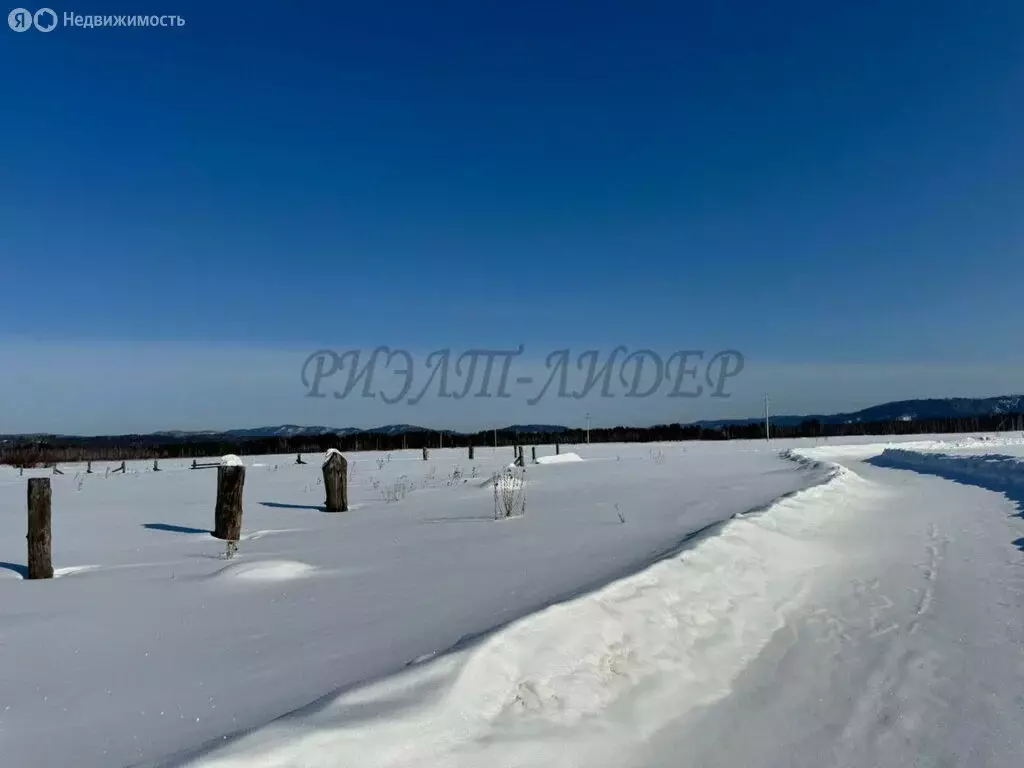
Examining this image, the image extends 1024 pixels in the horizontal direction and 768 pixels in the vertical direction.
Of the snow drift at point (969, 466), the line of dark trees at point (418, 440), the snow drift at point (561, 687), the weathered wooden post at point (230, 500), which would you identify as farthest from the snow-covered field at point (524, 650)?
the line of dark trees at point (418, 440)

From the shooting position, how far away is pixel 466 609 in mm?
5062

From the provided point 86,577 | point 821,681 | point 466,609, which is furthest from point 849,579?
point 86,577

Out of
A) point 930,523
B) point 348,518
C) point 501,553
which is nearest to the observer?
point 501,553

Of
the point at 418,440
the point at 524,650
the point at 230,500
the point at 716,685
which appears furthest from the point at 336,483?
the point at 418,440

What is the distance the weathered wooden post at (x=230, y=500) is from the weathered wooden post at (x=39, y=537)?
7.31 ft

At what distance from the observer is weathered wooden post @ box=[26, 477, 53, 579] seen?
23.2 feet

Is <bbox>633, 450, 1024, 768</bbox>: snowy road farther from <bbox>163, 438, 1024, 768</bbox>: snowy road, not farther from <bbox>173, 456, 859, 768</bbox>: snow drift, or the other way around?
<bbox>173, 456, 859, 768</bbox>: snow drift

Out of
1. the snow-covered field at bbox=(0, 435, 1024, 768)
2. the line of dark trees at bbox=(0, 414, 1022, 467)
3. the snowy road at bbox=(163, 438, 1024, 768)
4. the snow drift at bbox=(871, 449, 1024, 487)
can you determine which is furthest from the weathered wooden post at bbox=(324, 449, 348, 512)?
the line of dark trees at bbox=(0, 414, 1022, 467)

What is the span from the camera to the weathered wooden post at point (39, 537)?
7.07 m

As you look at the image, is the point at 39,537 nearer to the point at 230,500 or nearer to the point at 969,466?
the point at 230,500

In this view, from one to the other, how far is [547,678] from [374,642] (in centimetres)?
115

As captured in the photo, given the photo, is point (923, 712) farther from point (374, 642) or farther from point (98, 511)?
point (98, 511)

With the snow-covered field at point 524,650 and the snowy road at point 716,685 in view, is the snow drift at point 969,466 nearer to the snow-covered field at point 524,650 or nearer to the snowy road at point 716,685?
the snow-covered field at point 524,650

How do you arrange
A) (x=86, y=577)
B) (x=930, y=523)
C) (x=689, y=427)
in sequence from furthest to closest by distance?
1. (x=689, y=427)
2. (x=930, y=523)
3. (x=86, y=577)
